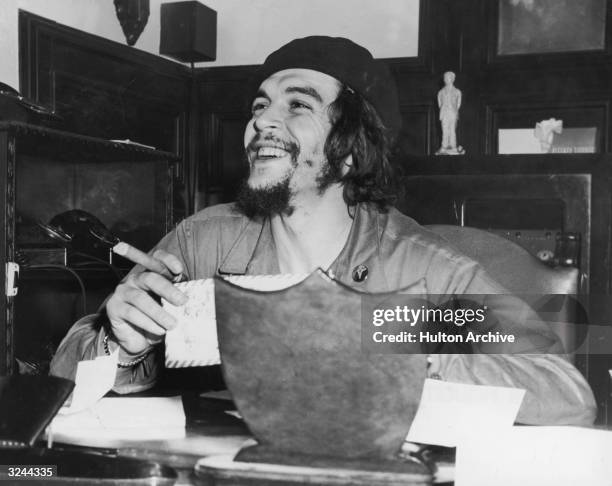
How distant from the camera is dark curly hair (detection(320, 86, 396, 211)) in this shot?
839 millimetres

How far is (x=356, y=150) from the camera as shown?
0.89 m

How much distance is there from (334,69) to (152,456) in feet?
1.75

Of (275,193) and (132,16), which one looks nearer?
(275,193)

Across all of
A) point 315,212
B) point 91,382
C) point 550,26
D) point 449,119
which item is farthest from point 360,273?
point 449,119

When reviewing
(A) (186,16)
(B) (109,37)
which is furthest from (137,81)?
(A) (186,16)

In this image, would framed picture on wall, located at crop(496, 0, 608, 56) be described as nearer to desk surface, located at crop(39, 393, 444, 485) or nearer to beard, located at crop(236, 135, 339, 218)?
beard, located at crop(236, 135, 339, 218)

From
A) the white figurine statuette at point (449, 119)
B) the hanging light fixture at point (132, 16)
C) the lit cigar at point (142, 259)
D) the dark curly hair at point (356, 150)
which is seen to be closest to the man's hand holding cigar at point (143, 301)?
the lit cigar at point (142, 259)

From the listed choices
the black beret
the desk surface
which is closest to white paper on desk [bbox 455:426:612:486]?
the desk surface

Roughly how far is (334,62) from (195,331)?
442 millimetres

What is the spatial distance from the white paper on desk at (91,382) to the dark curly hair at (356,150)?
1.17ft

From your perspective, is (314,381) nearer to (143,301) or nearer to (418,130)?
(143,301)

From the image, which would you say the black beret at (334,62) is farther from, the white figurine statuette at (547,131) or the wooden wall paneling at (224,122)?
the white figurine statuette at (547,131)

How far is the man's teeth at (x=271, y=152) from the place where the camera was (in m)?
0.77

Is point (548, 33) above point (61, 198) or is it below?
above
